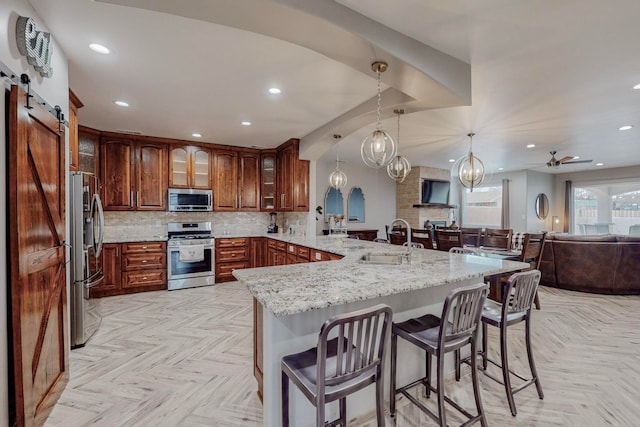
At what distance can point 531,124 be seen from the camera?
4086 millimetres

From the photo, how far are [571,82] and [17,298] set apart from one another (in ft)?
14.9

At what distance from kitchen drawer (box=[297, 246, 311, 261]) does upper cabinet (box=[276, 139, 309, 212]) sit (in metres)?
1.21

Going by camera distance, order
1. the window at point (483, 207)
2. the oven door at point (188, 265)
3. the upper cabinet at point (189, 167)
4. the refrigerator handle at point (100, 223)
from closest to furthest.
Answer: the refrigerator handle at point (100, 223) → the oven door at point (188, 265) → the upper cabinet at point (189, 167) → the window at point (483, 207)

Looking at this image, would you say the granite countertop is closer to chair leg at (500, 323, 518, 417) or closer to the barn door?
chair leg at (500, 323, 518, 417)

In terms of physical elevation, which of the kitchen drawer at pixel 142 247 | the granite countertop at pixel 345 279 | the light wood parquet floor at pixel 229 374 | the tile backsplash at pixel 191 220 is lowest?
the light wood parquet floor at pixel 229 374

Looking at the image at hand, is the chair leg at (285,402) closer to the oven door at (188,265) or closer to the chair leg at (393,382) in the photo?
the chair leg at (393,382)

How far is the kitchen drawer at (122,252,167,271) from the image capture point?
4465 mm

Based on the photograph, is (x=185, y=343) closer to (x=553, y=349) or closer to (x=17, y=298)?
(x=17, y=298)

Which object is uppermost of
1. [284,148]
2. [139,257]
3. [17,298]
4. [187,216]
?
[284,148]

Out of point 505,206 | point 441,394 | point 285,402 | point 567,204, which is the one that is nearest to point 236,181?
A: point 285,402

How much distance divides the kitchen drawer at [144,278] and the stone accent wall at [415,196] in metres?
5.95

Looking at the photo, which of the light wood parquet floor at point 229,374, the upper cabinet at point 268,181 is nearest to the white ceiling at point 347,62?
the upper cabinet at point 268,181

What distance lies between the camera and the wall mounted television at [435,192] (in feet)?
25.8

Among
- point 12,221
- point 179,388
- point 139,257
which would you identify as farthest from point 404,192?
point 12,221
